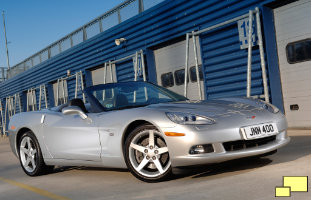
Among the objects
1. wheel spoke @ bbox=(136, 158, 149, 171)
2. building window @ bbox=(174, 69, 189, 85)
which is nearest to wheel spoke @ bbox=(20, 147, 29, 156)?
wheel spoke @ bbox=(136, 158, 149, 171)

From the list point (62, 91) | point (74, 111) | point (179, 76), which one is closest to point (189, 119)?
point (74, 111)

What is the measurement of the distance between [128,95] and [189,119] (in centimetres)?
143

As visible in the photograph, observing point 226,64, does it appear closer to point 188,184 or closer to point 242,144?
point 242,144

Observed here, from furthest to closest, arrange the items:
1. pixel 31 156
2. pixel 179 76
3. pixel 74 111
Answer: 1. pixel 179 76
2. pixel 31 156
3. pixel 74 111

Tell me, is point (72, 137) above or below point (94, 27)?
below

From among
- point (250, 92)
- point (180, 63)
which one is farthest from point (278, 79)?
point (180, 63)

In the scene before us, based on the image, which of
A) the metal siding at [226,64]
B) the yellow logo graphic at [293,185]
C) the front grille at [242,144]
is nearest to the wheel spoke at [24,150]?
the front grille at [242,144]

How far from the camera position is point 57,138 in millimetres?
5586

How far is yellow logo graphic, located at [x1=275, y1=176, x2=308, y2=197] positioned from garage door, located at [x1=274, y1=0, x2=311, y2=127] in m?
5.88

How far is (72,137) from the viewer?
5316 millimetres

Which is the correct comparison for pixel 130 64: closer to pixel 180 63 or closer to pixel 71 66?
pixel 180 63

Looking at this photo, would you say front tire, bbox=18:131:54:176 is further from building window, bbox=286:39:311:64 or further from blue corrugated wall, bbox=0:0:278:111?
building window, bbox=286:39:311:64

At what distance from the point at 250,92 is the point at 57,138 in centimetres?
524

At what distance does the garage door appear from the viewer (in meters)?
8.61
